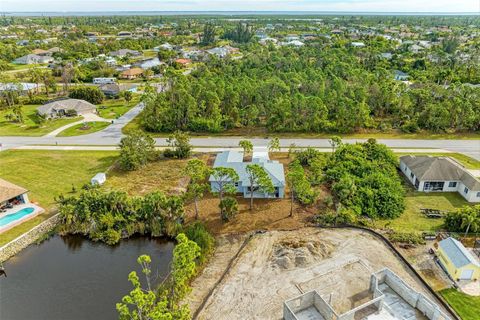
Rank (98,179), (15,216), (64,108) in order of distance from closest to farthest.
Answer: (15,216) < (98,179) < (64,108)

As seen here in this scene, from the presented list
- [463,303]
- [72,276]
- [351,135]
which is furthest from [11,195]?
[351,135]

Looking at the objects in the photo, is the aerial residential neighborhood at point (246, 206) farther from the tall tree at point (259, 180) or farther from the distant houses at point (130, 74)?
the distant houses at point (130, 74)

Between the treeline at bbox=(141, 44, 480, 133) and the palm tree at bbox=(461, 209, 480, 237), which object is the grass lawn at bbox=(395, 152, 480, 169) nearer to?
the treeline at bbox=(141, 44, 480, 133)

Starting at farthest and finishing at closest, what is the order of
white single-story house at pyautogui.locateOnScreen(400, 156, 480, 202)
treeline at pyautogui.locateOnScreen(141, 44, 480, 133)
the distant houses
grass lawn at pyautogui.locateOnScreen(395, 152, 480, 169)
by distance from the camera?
the distant houses < treeline at pyautogui.locateOnScreen(141, 44, 480, 133) < grass lawn at pyautogui.locateOnScreen(395, 152, 480, 169) < white single-story house at pyautogui.locateOnScreen(400, 156, 480, 202)

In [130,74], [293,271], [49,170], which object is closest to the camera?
[293,271]

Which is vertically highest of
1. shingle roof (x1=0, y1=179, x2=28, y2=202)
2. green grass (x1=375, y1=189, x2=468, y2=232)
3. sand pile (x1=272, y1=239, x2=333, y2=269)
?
shingle roof (x1=0, y1=179, x2=28, y2=202)

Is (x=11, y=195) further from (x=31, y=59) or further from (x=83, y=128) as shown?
(x=31, y=59)

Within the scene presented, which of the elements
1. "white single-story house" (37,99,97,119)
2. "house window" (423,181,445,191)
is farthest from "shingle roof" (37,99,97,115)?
"house window" (423,181,445,191)
